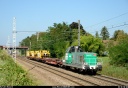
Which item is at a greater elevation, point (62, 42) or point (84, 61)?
point (62, 42)

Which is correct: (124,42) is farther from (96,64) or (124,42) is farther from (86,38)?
(86,38)

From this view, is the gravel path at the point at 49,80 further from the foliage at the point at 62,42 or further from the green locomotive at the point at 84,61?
the foliage at the point at 62,42

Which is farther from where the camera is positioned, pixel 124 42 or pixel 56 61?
pixel 56 61

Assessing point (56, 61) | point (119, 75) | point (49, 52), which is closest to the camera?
point (119, 75)

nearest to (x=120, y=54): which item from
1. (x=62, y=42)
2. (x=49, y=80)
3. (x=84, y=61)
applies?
(x=84, y=61)

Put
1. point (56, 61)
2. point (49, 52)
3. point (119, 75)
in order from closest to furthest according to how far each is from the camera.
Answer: point (119, 75) → point (56, 61) → point (49, 52)

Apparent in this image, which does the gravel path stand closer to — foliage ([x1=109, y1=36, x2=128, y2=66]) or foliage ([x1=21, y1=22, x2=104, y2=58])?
foliage ([x1=109, y1=36, x2=128, y2=66])

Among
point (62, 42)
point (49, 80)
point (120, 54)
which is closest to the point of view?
point (49, 80)

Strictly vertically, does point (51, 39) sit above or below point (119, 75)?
above

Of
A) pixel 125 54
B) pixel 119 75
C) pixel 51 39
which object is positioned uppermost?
pixel 51 39

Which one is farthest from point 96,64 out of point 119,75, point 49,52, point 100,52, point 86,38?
point 100,52

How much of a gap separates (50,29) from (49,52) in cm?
2348

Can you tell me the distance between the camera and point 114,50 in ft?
116

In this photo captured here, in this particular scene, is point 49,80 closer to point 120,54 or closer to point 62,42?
point 120,54
